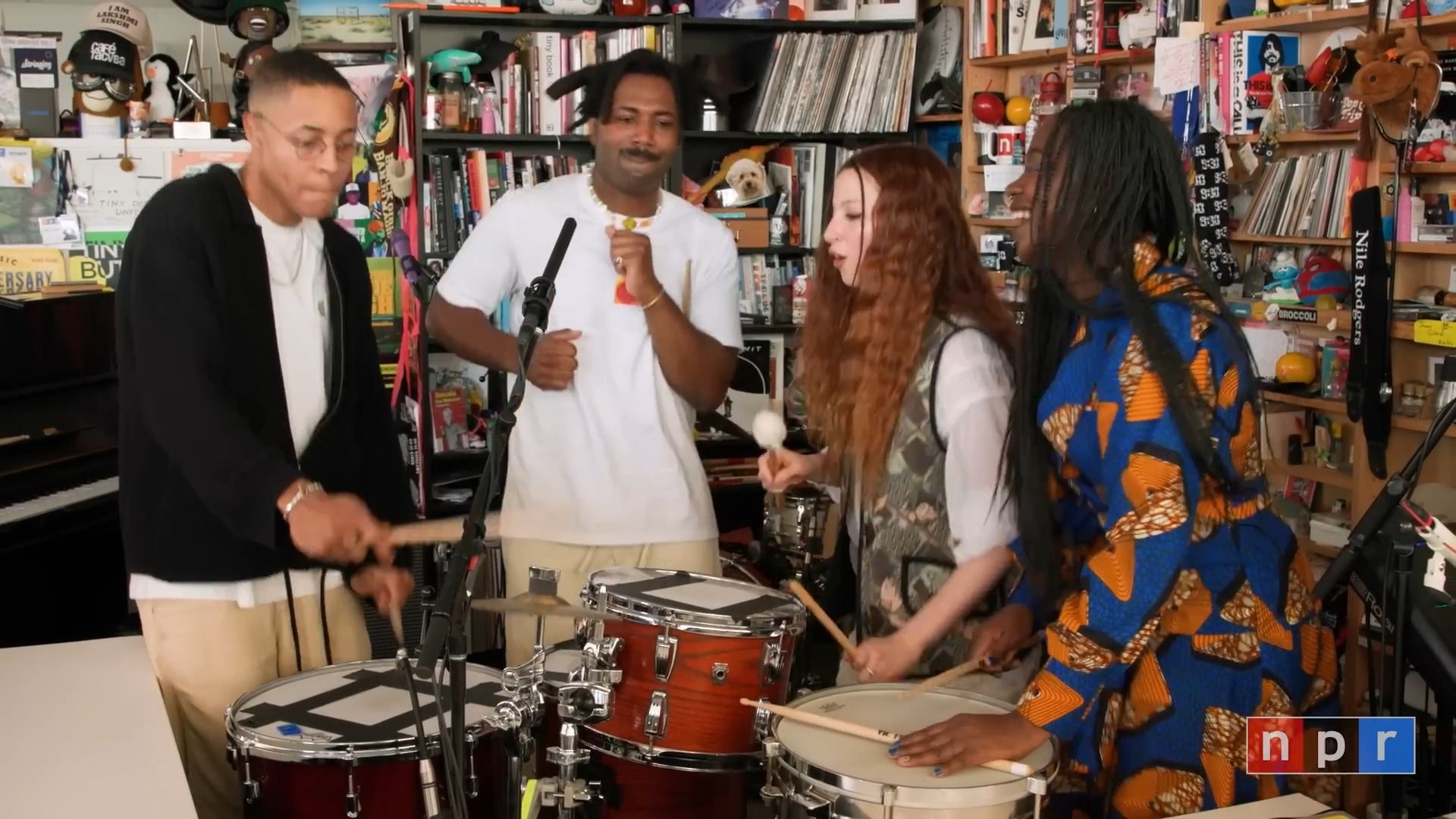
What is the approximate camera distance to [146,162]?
4301 millimetres

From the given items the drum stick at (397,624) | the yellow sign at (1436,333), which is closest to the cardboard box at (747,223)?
the yellow sign at (1436,333)

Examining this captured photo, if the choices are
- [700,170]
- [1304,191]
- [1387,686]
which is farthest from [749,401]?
[1387,686]

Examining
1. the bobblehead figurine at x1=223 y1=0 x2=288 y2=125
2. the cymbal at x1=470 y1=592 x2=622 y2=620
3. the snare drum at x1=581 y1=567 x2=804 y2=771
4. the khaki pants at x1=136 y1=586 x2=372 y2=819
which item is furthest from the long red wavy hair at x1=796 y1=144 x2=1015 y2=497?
the bobblehead figurine at x1=223 y1=0 x2=288 y2=125

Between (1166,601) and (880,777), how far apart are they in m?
0.40

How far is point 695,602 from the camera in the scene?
2100 mm

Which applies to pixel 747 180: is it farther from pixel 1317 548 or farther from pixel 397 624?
pixel 397 624

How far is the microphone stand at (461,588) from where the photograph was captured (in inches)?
57.5

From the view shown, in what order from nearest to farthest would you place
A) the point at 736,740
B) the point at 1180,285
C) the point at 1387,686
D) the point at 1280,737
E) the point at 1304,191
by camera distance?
the point at 1280,737 → the point at 1180,285 → the point at 736,740 → the point at 1387,686 → the point at 1304,191

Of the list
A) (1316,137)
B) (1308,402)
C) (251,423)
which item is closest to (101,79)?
(251,423)

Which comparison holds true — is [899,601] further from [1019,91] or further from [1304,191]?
[1019,91]

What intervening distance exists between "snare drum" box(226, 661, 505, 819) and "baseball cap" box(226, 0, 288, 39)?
3.11m

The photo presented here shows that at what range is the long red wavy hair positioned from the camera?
2.07 meters

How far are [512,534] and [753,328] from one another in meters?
2.42

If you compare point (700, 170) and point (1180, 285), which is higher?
point (700, 170)
